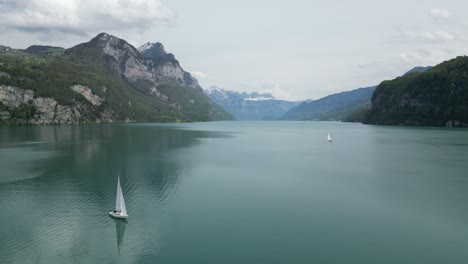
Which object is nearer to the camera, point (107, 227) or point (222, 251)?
point (222, 251)

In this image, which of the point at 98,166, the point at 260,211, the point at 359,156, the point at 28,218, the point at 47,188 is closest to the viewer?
the point at 28,218

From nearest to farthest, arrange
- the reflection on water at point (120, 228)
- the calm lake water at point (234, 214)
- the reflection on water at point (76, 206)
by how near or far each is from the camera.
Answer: the calm lake water at point (234, 214) → the reflection on water at point (76, 206) → the reflection on water at point (120, 228)

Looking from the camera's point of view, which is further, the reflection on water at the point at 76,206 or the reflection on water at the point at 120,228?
the reflection on water at the point at 120,228

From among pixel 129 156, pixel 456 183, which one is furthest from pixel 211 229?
pixel 129 156

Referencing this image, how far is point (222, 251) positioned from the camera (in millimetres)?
30234

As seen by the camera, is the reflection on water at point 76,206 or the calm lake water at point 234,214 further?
the reflection on water at point 76,206

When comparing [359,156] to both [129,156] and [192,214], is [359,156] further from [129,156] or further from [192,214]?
[192,214]

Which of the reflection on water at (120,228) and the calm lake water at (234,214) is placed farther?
the reflection on water at (120,228)

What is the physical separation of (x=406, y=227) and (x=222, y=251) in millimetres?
19377

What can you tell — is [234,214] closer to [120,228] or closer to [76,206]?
[120,228]

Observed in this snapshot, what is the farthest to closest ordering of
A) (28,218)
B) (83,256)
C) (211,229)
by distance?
(28,218)
(211,229)
(83,256)

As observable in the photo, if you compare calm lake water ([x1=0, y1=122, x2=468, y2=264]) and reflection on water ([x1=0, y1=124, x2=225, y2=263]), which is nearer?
calm lake water ([x1=0, y1=122, x2=468, y2=264])

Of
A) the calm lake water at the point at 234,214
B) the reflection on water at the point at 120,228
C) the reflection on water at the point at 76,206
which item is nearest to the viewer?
the calm lake water at the point at 234,214

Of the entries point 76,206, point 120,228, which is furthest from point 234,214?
point 76,206
